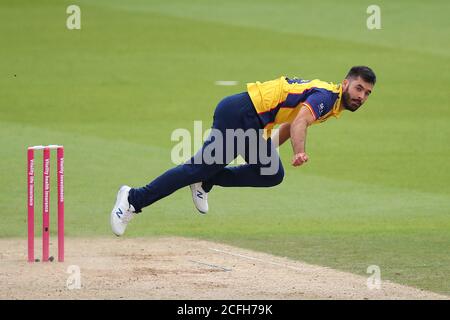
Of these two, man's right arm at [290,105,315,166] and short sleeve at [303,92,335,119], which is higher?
short sleeve at [303,92,335,119]

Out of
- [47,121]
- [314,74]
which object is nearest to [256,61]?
[314,74]

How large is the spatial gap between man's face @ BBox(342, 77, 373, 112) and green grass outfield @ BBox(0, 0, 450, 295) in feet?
5.19

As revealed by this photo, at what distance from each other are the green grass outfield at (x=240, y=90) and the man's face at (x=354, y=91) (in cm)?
158

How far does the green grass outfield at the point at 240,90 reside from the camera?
13.3 m

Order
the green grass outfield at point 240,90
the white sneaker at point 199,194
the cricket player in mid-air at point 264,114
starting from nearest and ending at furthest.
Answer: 1. the cricket player in mid-air at point 264,114
2. the white sneaker at point 199,194
3. the green grass outfield at point 240,90

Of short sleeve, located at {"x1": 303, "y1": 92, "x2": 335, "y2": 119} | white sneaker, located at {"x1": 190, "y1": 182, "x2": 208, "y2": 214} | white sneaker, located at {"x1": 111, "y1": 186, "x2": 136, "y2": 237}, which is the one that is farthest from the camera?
white sneaker, located at {"x1": 190, "y1": 182, "x2": 208, "y2": 214}

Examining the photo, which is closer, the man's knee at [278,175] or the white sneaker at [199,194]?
the man's knee at [278,175]

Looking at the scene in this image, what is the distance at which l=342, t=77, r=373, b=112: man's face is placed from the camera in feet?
34.0

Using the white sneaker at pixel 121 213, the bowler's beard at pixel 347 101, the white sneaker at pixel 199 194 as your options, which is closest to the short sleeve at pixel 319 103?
the bowler's beard at pixel 347 101

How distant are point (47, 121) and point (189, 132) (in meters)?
2.32

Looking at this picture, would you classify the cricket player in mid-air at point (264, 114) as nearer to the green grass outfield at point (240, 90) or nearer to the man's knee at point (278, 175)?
the man's knee at point (278, 175)

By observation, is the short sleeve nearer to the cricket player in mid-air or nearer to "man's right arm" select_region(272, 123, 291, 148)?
the cricket player in mid-air

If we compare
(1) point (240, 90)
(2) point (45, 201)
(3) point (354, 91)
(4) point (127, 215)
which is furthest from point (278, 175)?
(1) point (240, 90)

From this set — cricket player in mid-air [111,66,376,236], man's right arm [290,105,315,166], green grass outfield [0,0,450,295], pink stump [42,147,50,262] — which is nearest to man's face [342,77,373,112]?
cricket player in mid-air [111,66,376,236]
